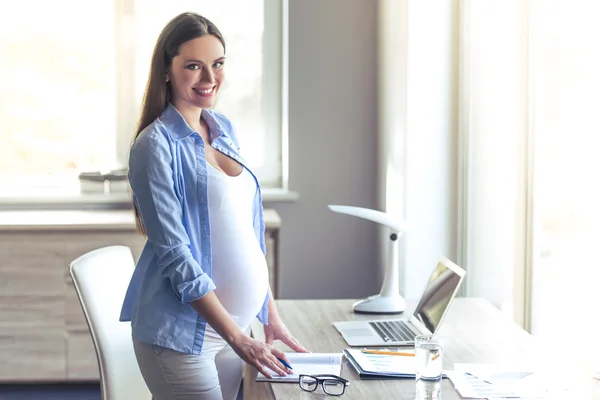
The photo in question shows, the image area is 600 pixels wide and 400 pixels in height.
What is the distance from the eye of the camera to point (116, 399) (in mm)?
2010

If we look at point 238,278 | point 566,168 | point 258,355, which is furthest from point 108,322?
point 566,168

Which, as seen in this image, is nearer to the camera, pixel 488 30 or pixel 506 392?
pixel 506 392

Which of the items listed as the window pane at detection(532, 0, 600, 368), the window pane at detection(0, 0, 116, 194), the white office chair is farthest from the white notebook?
the window pane at detection(0, 0, 116, 194)

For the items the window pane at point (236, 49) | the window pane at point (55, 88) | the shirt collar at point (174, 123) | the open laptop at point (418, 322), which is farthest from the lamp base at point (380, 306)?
the window pane at point (55, 88)

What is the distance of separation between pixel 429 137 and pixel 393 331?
50.6 inches

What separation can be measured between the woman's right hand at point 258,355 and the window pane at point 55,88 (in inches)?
102

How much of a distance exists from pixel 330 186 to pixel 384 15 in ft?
2.82

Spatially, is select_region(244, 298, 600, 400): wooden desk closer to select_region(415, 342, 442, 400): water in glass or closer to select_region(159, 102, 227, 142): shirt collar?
select_region(415, 342, 442, 400): water in glass

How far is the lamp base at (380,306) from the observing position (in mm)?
2475

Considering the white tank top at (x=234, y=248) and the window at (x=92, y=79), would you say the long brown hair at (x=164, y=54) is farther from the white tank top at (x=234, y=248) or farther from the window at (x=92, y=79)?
the window at (x=92, y=79)

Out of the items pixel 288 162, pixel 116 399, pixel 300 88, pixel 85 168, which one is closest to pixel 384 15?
pixel 300 88

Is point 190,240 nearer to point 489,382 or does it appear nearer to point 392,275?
point 489,382

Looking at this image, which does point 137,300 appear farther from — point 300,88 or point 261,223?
point 300,88

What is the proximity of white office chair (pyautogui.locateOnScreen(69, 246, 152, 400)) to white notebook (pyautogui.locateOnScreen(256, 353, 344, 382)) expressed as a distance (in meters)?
0.40
